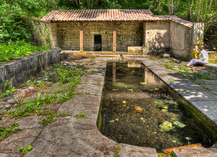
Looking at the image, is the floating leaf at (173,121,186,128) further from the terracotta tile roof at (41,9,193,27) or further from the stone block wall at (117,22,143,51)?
the stone block wall at (117,22,143,51)

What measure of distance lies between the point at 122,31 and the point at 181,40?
734 cm

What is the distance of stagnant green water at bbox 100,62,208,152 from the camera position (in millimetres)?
2643

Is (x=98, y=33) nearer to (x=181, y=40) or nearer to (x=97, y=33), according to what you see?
(x=97, y=33)

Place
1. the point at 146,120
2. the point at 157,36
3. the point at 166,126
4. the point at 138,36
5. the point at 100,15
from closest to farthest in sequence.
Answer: the point at 166,126 → the point at 146,120 → the point at 157,36 → the point at 100,15 → the point at 138,36

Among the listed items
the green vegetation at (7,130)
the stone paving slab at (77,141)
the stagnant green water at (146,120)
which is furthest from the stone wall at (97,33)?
the green vegetation at (7,130)

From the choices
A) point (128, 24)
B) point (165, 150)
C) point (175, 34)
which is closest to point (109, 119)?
point (165, 150)

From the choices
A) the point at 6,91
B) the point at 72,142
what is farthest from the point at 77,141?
the point at 6,91

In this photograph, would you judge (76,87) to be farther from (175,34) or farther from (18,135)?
(175,34)

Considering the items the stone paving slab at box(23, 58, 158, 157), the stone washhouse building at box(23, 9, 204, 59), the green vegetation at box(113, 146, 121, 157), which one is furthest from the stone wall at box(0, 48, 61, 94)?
the green vegetation at box(113, 146, 121, 157)

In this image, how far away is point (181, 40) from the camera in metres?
11.5

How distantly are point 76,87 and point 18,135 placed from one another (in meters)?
2.41

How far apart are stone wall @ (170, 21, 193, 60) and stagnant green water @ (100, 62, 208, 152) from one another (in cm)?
640

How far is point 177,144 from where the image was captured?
252 centimetres

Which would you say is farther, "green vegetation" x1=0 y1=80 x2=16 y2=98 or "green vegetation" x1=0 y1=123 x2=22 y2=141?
"green vegetation" x1=0 y1=80 x2=16 y2=98
